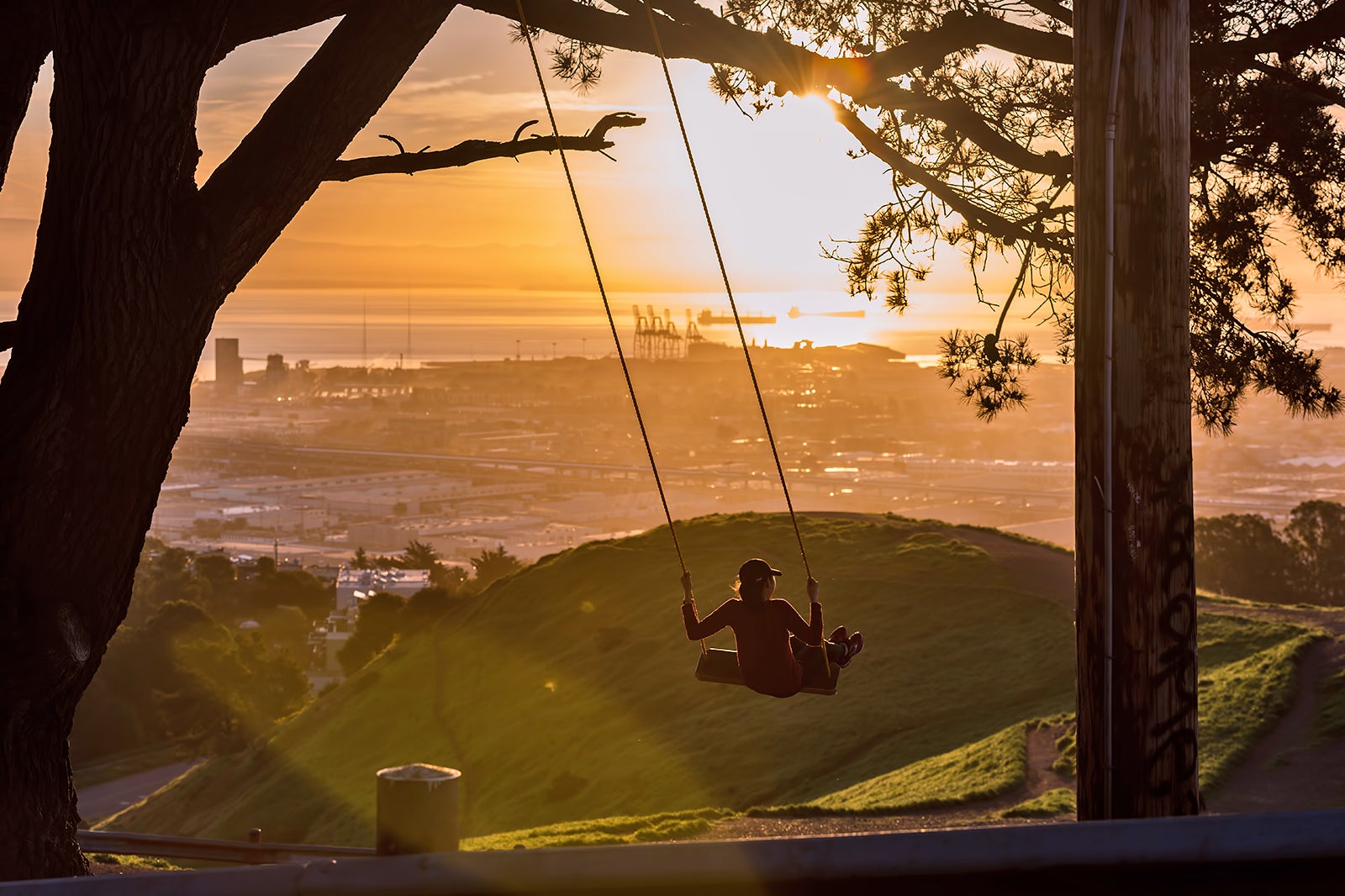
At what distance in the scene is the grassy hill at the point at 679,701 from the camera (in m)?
20.8

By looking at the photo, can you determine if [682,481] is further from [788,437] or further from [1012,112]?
[1012,112]

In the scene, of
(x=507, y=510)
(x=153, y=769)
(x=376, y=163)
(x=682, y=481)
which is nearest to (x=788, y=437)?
(x=682, y=481)

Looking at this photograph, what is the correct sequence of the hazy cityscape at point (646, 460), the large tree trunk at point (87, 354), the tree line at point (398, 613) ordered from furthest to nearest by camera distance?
the hazy cityscape at point (646, 460)
the tree line at point (398, 613)
the large tree trunk at point (87, 354)

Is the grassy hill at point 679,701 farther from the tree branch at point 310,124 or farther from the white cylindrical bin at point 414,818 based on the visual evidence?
the white cylindrical bin at point 414,818

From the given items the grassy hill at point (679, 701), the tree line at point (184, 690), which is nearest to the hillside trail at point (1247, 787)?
the grassy hill at point (679, 701)

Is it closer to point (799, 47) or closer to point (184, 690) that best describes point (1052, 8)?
point (799, 47)

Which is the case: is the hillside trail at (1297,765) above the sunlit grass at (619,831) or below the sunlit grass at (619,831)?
above

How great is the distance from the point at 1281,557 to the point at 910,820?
1330 inches

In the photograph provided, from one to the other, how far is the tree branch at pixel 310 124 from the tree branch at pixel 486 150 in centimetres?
125

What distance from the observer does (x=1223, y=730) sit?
54.1ft

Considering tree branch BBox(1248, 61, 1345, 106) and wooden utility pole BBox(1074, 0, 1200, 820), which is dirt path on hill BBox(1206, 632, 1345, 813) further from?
wooden utility pole BBox(1074, 0, 1200, 820)

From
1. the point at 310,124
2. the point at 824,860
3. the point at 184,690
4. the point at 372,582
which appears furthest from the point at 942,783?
the point at 372,582

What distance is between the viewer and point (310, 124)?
187 inches

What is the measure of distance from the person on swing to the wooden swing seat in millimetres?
57
